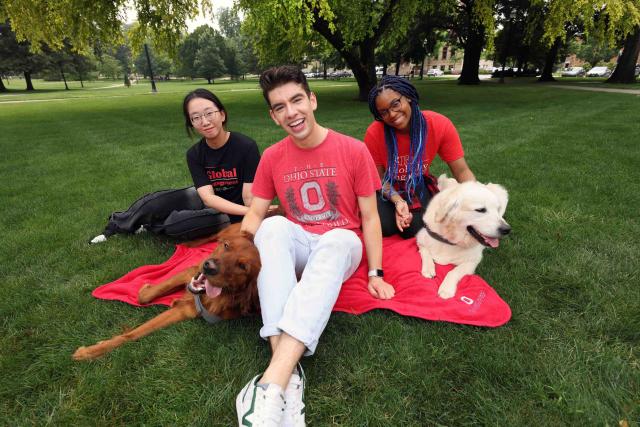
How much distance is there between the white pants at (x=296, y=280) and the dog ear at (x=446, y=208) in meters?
0.96

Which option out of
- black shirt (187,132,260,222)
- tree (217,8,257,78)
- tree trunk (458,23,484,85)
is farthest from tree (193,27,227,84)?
black shirt (187,132,260,222)

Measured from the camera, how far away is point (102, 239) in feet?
14.1

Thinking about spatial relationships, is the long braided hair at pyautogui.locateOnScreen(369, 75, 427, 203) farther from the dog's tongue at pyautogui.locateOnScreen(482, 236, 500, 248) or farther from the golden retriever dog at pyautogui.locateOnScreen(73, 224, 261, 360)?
the golden retriever dog at pyautogui.locateOnScreen(73, 224, 261, 360)

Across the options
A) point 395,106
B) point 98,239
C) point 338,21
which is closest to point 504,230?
point 395,106

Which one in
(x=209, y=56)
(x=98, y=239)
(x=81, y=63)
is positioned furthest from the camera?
(x=209, y=56)

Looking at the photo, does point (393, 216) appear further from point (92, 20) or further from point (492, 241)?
point (92, 20)

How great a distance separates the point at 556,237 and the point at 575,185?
7.44 feet

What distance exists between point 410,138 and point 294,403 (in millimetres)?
2787

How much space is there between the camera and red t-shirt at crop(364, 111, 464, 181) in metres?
3.78

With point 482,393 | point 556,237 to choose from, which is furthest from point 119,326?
point 556,237

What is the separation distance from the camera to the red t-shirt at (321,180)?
2875 millimetres

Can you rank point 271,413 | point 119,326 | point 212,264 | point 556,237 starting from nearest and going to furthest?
point 271,413, point 212,264, point 119,326, point 556,237

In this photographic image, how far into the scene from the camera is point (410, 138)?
375 cm

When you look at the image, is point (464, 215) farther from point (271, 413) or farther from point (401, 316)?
point (271, 413)
